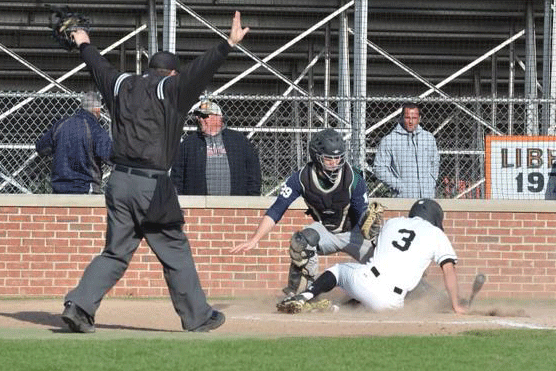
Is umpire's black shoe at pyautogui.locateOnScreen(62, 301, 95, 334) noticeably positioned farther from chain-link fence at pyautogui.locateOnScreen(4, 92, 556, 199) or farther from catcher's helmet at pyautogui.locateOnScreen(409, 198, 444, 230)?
chain-link fence at pyautogui.locateOnScreen(4, 92, 556, 199)

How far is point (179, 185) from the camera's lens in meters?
14.8

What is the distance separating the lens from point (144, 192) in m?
9.93

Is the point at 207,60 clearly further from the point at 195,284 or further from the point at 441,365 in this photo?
the point at 441,365

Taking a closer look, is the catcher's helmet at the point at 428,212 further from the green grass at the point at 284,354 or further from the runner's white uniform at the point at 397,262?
the green grass at the point at 284,354

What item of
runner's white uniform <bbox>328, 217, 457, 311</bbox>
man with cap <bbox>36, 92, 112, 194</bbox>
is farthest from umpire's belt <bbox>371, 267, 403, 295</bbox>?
man with cap <bbox>36, 92, 112, 194</bbox>

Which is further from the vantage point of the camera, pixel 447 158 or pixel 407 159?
pixel 447 158

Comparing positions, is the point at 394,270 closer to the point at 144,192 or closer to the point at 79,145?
the point at 144,192

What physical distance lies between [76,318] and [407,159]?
5.91m

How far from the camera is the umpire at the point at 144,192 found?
9906 mm

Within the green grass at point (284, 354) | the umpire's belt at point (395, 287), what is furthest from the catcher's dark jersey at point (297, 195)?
the green grass at point (284, 354)

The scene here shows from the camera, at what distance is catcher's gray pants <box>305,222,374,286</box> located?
1282 centimetres

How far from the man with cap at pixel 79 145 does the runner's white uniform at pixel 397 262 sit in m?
3.52

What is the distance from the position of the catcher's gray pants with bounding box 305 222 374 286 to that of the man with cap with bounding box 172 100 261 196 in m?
1.88

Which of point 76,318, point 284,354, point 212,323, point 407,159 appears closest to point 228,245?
point 407,159
